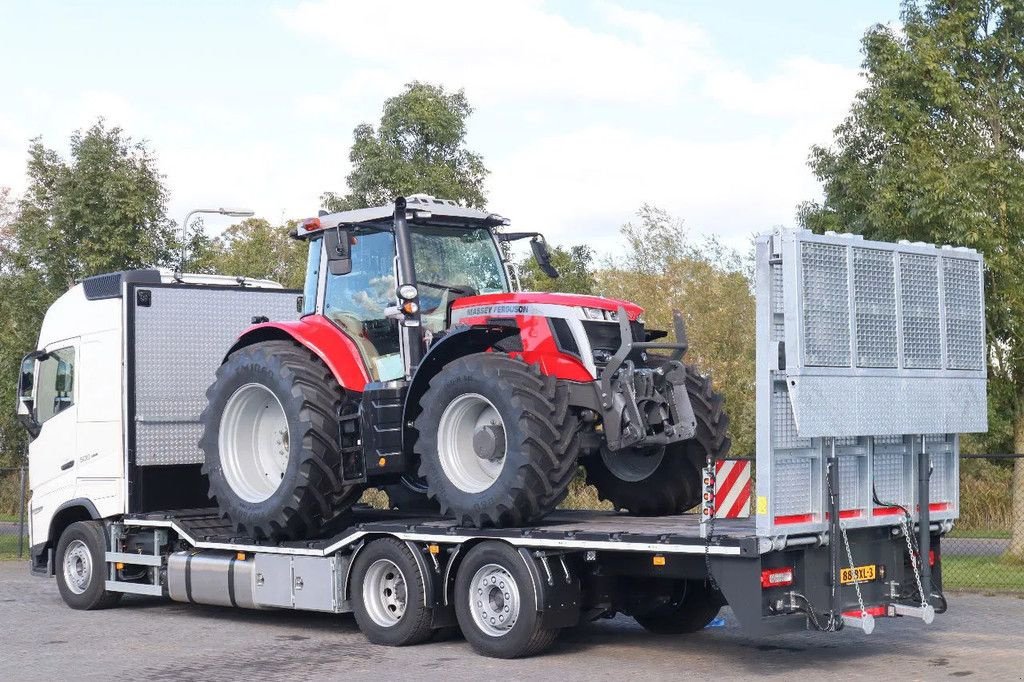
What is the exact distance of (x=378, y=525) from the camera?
12.6m

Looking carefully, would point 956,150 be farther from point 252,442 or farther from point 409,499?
point 252,442

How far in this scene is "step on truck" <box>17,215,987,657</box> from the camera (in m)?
10.3

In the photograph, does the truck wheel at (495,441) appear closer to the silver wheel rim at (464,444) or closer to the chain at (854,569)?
the silver wheel rim at (464,444)

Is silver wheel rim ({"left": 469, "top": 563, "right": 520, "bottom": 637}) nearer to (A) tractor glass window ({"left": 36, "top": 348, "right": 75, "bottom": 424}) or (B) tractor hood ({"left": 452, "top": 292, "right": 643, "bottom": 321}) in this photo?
(B) tractor hood ({"left": 452, "top": 292, "right": 643, "bottom": 321})

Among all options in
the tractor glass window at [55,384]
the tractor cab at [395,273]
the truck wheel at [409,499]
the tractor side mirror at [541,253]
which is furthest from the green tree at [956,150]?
the tractor glass window at [55,384]

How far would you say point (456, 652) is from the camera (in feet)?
39.9

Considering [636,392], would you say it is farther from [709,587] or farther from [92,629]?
[92,629]

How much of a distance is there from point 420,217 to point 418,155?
8.83 meters

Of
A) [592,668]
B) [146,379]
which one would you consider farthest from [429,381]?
[146,379]

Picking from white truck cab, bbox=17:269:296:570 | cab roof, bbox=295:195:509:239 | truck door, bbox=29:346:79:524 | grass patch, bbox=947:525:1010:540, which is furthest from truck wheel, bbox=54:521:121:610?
grass patch, bbox=947:525:1010:540

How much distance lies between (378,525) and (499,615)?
1499 mm

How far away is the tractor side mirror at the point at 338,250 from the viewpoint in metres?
13.5

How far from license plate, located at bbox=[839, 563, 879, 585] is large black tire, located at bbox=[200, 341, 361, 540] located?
4.71 meters

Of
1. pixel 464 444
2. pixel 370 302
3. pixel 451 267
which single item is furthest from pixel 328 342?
pixel 464 444
